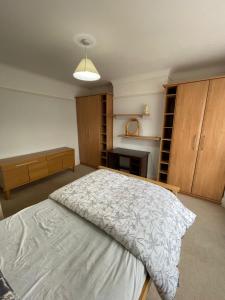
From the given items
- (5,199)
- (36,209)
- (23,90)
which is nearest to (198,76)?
Answer: (36,209)

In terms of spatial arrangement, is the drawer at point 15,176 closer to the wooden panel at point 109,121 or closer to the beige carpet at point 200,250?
the beige carpet at point 200,250

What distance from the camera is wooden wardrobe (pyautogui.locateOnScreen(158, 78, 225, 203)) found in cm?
219

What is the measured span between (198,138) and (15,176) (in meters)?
3.39

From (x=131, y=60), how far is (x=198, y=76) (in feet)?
4.42

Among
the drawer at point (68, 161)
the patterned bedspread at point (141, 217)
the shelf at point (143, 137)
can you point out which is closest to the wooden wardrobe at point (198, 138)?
the shelf at point (143, 137)

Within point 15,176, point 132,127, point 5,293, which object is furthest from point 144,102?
point 5,293

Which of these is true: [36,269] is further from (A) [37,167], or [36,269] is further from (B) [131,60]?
(B) [131,60]

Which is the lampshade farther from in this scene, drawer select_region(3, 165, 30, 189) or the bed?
drawer select_region(3, 165, 30, 189)

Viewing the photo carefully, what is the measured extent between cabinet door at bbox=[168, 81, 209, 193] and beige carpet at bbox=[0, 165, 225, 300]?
0.44 metres

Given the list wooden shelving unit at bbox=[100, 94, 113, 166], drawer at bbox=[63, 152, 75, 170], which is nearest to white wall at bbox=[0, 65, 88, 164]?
drawer at bbox=[63, 152, 75, 170]

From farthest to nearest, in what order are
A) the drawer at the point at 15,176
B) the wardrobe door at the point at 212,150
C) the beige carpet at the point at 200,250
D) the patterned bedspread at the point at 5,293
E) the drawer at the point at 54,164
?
the drawer at the point at 54,164
the drawer at the point at 15,176
the wardrobe door at the point at 212,150
the beige carpet at the point at 200,250
the patterned bedspread at the point at 5,293

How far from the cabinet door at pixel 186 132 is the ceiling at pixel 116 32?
1.72 ft

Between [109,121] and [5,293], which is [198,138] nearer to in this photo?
[109,121]

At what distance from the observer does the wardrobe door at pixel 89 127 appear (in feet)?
12.0
